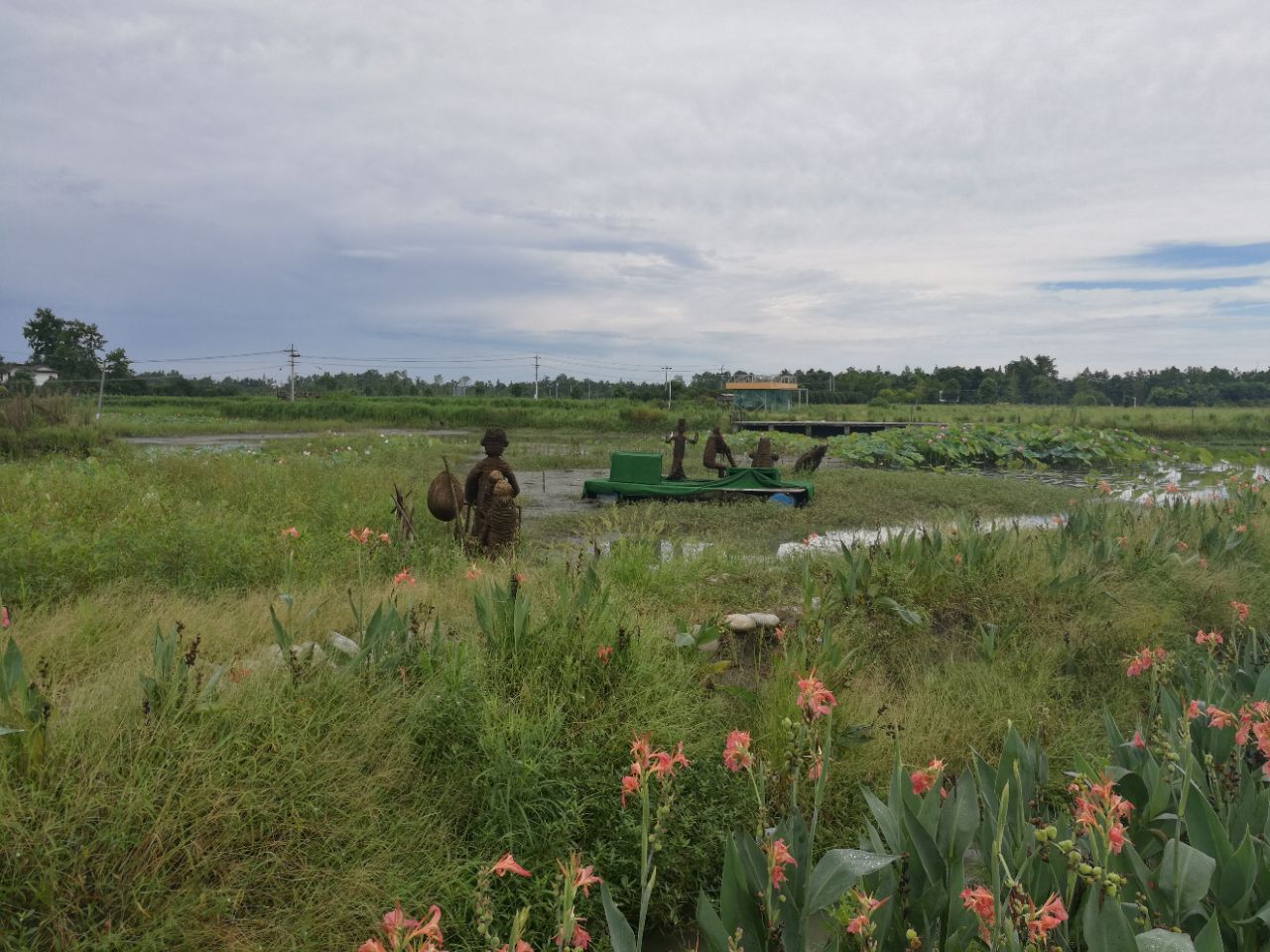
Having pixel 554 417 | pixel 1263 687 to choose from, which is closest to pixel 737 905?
pixel 1263 687

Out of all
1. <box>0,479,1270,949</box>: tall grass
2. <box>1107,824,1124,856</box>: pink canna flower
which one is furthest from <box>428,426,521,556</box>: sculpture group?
<box>1107,824,1124,856</box>: pink canna flower

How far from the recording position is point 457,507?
6328 millimetres

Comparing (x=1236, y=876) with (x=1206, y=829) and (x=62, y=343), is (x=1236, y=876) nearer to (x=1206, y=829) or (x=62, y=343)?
(x=1206, y=829)

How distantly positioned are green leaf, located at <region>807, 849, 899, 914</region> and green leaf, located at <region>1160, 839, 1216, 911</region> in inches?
25.7

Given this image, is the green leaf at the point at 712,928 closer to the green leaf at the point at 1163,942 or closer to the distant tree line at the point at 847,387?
the green leaf at the point at 1163,942

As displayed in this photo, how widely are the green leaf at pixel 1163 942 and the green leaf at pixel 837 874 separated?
45 cm

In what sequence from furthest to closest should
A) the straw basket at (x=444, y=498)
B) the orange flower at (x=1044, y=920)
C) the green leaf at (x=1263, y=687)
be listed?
1. the straw basket at (x=444, y=498)
2. the green leaf at (x=1263, y=687)
3. the orange flower at (x=1044, y=920)

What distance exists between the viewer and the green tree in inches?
1542

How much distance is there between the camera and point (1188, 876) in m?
1.87

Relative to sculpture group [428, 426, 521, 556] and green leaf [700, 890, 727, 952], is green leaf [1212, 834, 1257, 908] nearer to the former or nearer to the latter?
green leaf [700, 890, 727, 952]

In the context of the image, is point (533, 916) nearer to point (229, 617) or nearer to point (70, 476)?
point (229, 617)

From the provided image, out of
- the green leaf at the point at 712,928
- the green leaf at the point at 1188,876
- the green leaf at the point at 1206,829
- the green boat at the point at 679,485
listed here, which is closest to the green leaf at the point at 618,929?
the green leaf at the point at 712,928

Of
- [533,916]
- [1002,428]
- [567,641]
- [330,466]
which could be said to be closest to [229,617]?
[567,641]

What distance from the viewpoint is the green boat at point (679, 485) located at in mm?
10422
